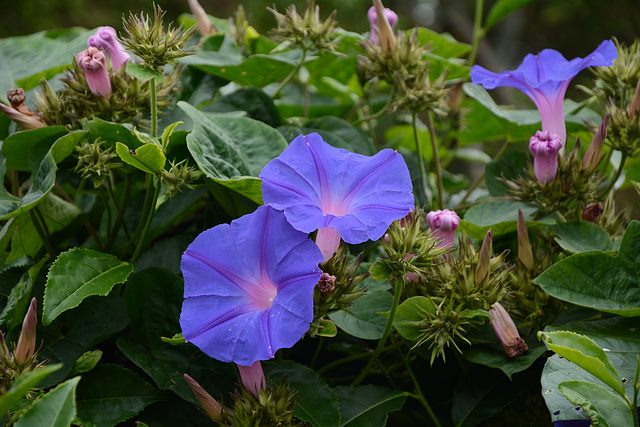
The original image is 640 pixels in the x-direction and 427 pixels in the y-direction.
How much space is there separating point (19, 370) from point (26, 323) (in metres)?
0.06

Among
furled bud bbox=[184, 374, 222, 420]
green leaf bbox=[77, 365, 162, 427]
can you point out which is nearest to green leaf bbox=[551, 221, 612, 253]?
furled bud bbox=[184, 374, 222, 420]

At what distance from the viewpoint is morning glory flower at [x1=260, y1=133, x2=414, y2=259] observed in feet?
2.38

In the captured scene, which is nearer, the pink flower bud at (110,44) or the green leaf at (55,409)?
the green leaf at (55,409)

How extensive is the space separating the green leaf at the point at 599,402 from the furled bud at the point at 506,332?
0.13 metres

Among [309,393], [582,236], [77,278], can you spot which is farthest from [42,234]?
[582,236]

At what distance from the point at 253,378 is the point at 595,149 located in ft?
2.16

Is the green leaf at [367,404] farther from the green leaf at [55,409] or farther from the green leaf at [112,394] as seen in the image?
the green leaf at [55,409]

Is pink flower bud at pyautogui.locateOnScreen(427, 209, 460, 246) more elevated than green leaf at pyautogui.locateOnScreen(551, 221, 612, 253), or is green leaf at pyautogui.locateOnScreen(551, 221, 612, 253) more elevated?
pink flower bud at pyautogui.locateOnScreen(427, 209, 460, 246)

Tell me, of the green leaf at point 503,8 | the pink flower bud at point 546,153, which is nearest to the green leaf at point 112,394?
the pink flower bud at point 546,153

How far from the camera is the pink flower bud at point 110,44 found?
3.02 feet

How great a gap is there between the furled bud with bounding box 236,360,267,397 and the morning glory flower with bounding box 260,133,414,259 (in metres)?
0.18

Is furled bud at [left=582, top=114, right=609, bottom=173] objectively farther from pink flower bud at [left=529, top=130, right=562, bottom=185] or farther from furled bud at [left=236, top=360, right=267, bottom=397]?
furled bud at [left=236, top=360, right=267, bottom=397]

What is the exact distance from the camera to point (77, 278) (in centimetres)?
83

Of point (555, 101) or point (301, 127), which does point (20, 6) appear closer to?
point (301, 127)
